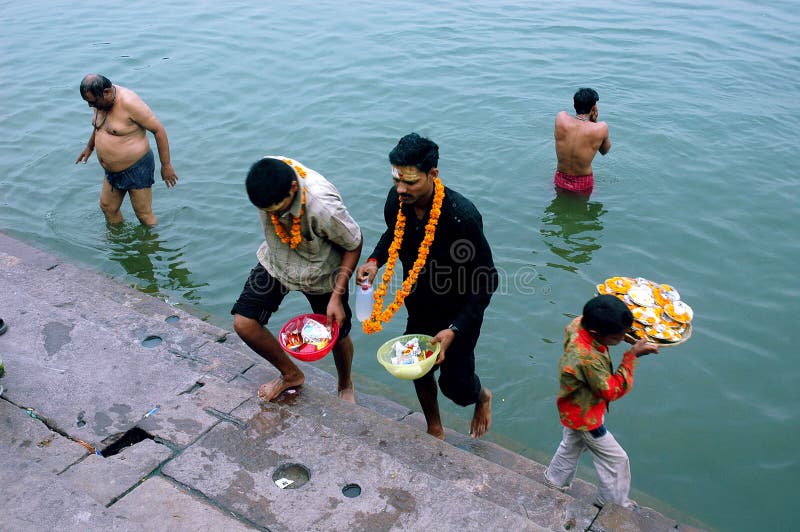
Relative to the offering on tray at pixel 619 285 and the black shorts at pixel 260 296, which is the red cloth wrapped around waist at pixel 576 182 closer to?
the offering on tray at pixel 619 285

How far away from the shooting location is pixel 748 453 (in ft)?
17.3

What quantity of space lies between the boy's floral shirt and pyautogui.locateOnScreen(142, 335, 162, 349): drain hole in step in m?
2.98

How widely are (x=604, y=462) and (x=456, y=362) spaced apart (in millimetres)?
1047

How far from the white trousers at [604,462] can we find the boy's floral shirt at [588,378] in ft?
0.53

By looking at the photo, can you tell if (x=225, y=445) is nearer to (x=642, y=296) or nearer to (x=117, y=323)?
(x=117, y=323)

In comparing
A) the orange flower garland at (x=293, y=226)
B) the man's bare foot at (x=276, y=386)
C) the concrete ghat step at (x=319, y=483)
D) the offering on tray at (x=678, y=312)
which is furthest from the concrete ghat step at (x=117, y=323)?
the offering on tray at (x=678, y=312)

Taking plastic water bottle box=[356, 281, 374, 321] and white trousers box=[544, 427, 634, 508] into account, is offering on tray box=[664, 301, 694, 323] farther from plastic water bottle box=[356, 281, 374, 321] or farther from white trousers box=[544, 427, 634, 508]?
plastic water bottle box=[356, 281, 374, 321]

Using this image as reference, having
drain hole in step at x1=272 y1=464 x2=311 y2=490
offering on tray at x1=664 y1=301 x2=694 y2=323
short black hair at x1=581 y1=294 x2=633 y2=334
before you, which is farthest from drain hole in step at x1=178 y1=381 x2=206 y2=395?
offering on tray at x1=664 y1=301 x2=694 y2=323

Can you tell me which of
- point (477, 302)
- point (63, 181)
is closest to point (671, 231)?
point (477, 302)

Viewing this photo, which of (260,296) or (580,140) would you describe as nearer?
(260,296)

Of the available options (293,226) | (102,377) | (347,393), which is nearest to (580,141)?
(347,393)

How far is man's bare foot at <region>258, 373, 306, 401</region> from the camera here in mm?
4434

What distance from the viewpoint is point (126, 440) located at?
417cm

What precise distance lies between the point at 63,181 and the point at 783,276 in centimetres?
887
